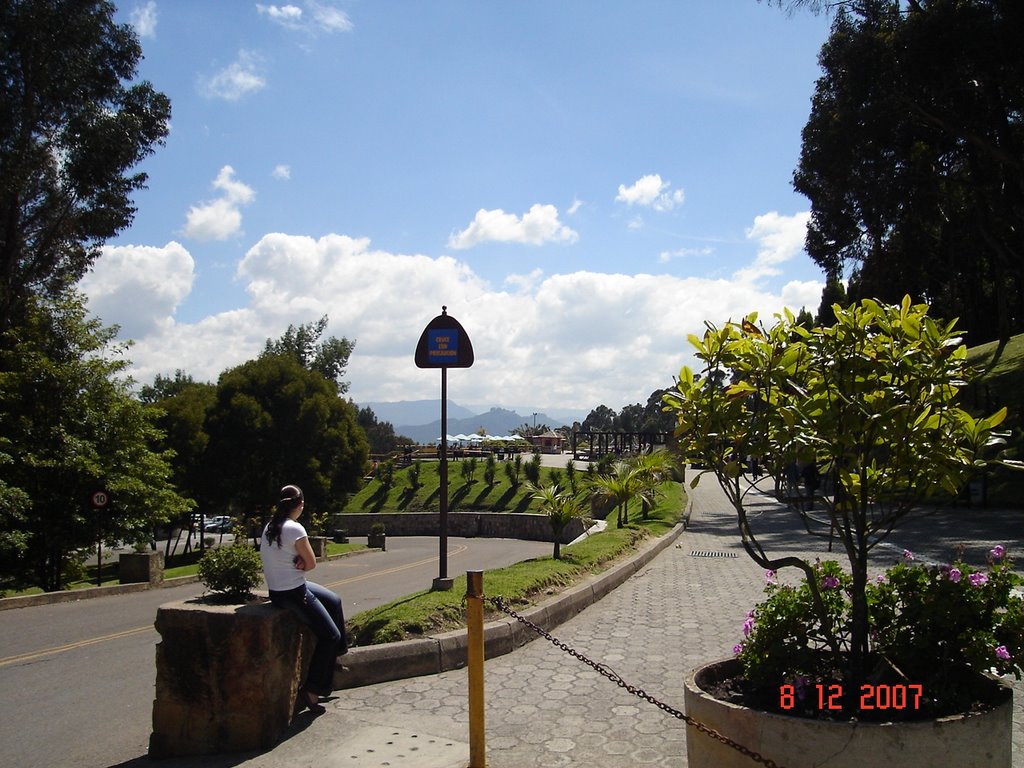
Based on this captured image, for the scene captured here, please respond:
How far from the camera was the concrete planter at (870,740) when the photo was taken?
350 centimetres

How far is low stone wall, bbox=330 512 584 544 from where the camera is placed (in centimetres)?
3991

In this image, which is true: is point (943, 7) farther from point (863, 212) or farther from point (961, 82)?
point (863, 212)

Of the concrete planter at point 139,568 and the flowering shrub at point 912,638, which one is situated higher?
the flowering shrub at point 912,638

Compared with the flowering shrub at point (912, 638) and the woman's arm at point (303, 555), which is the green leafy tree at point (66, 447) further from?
the flowering shrub at point (912, 638)

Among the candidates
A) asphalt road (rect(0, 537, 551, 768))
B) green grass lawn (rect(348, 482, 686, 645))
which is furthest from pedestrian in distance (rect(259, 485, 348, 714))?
asphalt road (rect(0, 537, 551, 768))

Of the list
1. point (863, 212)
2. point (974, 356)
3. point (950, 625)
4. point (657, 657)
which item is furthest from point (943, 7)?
point (950, 625)

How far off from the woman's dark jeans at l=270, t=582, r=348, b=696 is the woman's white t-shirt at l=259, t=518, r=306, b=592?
0.05 meters

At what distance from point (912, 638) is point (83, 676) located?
7.78m

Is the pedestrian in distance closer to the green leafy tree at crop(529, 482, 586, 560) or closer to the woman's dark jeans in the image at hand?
the woman's dark jeans

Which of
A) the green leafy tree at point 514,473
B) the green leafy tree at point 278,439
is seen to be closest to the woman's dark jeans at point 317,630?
the green leafy tree at point 278,439

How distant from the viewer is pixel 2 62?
2314 centimetres

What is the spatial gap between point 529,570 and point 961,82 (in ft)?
66.7

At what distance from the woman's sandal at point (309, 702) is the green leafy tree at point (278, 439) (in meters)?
31.9
